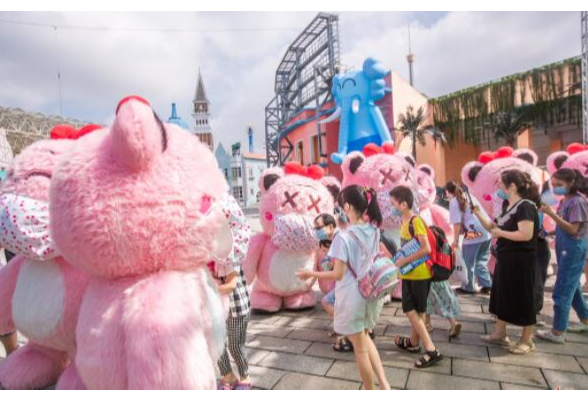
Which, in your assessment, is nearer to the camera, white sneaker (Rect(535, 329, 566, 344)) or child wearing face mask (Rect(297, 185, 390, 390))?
child wearing face mask (Rect(297, 185, 390, 390))

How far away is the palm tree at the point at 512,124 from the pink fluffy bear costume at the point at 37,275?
22857mm

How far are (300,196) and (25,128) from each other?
2.77m

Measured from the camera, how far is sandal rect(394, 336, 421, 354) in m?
3.12

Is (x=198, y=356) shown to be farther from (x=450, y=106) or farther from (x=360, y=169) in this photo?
(x=450, y=106)

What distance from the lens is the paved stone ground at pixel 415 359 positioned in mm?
2600

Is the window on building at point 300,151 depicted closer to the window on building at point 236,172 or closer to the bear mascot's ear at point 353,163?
the window on building at point 236,172

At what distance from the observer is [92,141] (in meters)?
1.71

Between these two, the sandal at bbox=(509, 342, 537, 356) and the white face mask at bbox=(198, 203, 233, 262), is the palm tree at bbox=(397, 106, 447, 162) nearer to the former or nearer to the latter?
the sandal at bbox=(509, 342, 537, 356)

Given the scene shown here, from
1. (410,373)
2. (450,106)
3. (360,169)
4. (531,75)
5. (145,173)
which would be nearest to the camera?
(145,173)

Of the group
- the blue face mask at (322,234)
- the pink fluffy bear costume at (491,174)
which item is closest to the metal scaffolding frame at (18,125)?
the blue face mask at (322,234)

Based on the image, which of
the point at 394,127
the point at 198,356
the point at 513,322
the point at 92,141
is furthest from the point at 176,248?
the point at 394,127

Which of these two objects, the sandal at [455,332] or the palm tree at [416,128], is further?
the palm tree at [416,128]

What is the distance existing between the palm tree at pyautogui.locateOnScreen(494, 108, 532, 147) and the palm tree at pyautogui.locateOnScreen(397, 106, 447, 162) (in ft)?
10.2

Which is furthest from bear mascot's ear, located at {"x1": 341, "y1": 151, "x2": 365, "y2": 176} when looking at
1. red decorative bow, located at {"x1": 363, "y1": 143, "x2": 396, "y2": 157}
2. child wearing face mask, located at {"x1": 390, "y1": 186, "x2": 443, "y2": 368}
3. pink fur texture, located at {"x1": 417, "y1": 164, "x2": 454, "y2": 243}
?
child wearing face mask, located at {"x1": 390, "y1": 186, "x2": 443, "y2": 368}
